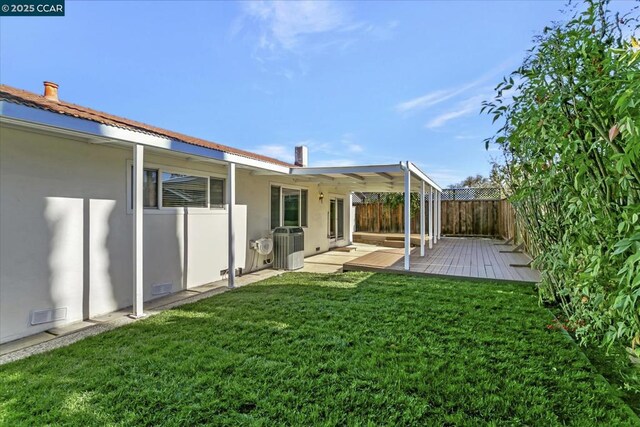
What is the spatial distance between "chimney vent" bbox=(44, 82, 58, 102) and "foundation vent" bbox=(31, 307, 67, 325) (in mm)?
3271

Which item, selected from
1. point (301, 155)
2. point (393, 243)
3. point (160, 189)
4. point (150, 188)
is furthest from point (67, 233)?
point (393, 243)

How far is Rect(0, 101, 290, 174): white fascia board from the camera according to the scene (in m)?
3.45

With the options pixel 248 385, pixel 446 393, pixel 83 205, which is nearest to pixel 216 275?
pixel 83 205

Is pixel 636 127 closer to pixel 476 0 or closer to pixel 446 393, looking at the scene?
pixel 446 393

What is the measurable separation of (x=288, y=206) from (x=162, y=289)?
16.4ft

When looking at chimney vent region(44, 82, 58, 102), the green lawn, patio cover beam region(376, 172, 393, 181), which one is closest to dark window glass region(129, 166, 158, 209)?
chimney vent region(44, 82, 58, 102)

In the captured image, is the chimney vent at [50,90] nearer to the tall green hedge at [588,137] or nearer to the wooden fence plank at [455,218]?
the tall green hedge at [588,137]

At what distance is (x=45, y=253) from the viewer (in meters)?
4.44

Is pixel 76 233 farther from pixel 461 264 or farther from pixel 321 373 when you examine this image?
pixel 461 264

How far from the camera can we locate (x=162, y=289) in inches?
242

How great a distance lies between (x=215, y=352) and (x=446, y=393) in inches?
91.4

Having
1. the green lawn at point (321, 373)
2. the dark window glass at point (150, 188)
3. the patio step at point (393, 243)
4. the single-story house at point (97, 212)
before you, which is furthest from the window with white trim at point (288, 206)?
the green lawn at point (321, 373)

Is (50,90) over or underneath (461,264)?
over

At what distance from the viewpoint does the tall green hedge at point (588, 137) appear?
195 cm
